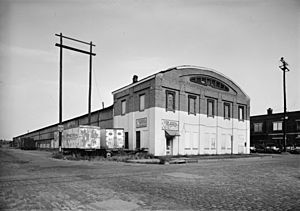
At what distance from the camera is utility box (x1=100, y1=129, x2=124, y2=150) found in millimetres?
28188

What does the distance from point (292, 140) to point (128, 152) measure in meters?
37.8

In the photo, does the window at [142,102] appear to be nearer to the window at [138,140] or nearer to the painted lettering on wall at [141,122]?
the painted lettering on wall at [141,122]

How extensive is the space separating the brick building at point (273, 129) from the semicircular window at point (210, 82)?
72.4ft

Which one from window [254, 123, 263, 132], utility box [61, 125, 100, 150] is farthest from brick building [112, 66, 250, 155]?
window [254, 123, 263, 132]

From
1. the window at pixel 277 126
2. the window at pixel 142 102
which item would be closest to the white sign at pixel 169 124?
the window at pixel 142 102

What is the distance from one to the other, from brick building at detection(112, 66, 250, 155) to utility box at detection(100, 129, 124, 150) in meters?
1.97

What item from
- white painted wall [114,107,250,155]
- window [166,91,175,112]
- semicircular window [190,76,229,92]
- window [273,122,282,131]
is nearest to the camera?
white painted wall [114,107,250,155]

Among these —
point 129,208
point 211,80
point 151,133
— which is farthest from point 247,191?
point 211,80

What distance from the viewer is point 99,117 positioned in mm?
40781

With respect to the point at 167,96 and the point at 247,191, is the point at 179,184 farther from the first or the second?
the point at 167,96

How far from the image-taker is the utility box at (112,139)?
1110 inches

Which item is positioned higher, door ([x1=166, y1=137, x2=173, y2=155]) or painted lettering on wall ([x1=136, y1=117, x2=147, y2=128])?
painted lettering on wall ([x1=136, y1=117, x2=147, y2=128])

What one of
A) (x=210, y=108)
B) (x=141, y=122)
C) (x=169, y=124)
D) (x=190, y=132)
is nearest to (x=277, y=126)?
(x=210, y=108)

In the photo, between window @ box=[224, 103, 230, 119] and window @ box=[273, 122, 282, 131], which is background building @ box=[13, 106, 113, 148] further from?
window @ box=[273, 122, 282, 131]
